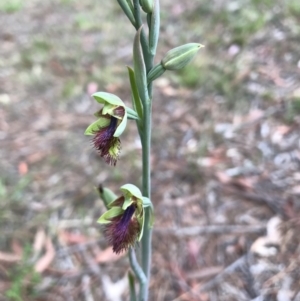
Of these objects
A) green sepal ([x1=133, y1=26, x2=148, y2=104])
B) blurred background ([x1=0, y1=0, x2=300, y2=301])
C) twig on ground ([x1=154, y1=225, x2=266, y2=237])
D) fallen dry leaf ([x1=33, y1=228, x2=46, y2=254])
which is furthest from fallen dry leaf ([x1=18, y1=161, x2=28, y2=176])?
green sepal ([x1=133, y1=26, x2=148, y2=104])

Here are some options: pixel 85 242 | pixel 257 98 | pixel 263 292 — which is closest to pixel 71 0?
pixel 257 98

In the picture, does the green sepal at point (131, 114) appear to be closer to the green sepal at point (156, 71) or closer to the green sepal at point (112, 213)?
the green sepal at point (156, 71)

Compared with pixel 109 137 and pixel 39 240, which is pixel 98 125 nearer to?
pixel 109 137

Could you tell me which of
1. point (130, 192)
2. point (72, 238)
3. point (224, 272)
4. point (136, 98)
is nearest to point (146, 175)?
point (130, 192)

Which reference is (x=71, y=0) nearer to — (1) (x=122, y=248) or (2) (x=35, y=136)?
(2) (x=35, y=136)

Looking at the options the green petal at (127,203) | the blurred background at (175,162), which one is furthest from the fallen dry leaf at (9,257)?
the green petal at (127,203)

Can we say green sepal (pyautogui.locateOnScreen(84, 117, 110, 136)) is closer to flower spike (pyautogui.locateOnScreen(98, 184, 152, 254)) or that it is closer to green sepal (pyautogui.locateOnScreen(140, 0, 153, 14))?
flower spike (pyautogui.locateOnScreen(98, 184, 152, 254))

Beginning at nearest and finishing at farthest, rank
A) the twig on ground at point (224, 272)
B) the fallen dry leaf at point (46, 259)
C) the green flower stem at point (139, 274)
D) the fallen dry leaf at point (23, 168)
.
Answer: the green flower stem at point (139, 274)
the twig on ground at point (224, 272)
the fallen dry leaf at point (46, 259)
the fallen dry leaf at point (23, 168)
